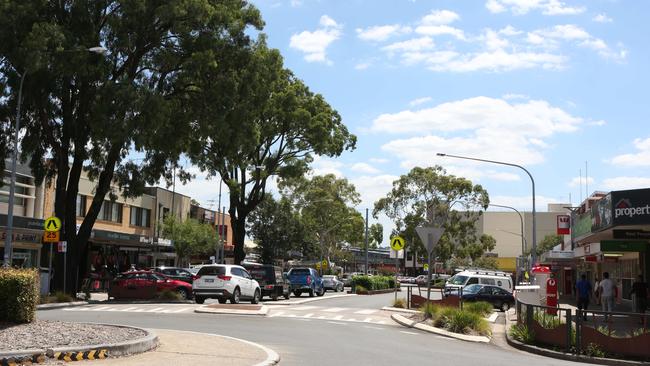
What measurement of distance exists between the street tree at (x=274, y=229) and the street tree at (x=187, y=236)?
19.9 feet

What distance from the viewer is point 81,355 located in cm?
1046

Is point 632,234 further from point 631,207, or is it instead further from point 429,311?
point 429,311

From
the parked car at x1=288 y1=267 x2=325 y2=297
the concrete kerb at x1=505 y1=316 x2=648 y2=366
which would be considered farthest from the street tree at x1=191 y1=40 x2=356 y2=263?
the concrete kerb at x1=505 y1=316 x2=648 y2=366

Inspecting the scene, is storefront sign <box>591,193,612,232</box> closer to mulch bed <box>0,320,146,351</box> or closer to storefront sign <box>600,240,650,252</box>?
storefront sign <box>600,240,650,252</box>

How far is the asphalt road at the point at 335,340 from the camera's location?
1302 centimetres

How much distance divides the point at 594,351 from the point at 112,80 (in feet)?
70.5

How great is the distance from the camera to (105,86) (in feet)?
91.0

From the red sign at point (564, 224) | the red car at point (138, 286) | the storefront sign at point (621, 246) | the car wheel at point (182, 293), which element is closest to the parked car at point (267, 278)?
the car wheel at point (182, 293)

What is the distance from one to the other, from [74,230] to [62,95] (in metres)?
6.08

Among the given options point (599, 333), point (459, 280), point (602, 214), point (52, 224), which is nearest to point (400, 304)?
point (459, 280)

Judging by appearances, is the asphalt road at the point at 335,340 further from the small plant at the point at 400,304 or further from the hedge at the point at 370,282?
the hedge at the point at 370,282

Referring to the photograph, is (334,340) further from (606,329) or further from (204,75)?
(204,75)

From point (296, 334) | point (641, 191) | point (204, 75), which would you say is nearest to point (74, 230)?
point (204, 75)

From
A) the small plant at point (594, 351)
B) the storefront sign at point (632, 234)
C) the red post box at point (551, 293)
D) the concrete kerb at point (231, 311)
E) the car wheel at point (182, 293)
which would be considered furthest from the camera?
the car wheel at point (182, 293)
